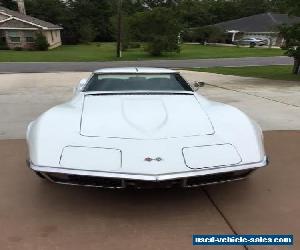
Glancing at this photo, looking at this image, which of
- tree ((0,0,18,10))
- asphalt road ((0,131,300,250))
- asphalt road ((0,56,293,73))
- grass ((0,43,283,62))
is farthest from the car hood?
tree ((0,0,18,10))

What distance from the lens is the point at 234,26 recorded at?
223 feet

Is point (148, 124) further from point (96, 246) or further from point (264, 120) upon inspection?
point (264, 120)

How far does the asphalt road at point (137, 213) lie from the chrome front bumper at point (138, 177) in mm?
329

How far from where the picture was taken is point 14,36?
48.5 meters

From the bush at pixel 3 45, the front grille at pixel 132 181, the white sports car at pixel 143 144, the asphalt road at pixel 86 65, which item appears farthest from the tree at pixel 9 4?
the front grille at pixel 132 181

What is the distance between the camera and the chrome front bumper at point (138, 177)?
3.22 meters

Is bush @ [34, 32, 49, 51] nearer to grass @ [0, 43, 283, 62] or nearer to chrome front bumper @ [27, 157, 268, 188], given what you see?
grass @ [0, 43, 283, 62]

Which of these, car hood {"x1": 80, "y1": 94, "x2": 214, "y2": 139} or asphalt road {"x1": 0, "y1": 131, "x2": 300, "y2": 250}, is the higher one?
car hood {"x1": 80, "y1": 94, "x2": 214, "y2": 139}

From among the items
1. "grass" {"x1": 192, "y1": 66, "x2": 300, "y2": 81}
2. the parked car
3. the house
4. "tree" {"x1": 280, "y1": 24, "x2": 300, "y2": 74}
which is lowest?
the parked car

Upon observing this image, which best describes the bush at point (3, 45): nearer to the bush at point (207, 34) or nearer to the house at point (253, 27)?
the bush at point (207, 34)

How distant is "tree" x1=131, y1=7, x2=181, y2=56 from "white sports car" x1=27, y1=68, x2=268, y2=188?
3125 centimetres

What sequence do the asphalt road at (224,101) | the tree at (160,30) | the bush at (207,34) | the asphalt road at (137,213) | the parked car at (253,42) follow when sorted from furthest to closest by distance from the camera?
the bush at (207,34), the parked car at (253,42), the tree at (160,30), the asphalt road at (224,101), the asphalt road at (137,213)

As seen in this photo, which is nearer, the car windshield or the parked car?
the car windshield

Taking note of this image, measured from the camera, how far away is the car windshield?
4922 millimetres
